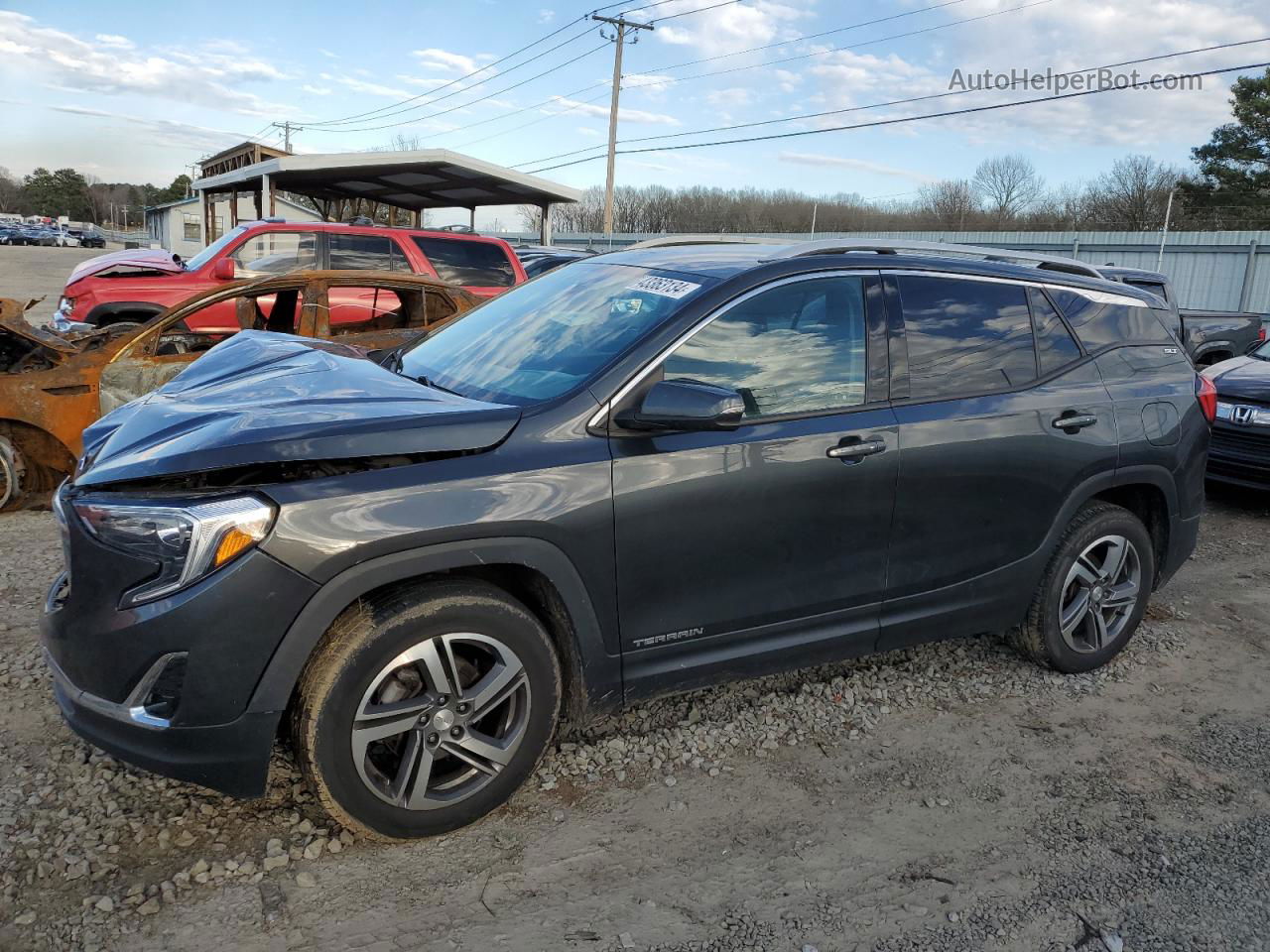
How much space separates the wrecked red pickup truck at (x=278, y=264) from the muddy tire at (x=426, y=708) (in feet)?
24.1

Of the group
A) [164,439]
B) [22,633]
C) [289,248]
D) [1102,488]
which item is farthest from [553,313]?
[289,248]

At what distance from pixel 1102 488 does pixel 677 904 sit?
103 inches

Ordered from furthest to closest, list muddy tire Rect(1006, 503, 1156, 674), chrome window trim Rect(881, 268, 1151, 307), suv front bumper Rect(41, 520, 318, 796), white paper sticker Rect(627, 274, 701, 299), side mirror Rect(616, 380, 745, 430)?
muddy tire Rect(1006, 503, 1156, 674), chrome window trim Rect(881, 268, 1151, 307), white paper sticker Rect(627, 274, 701, 299), side mirror Rect(616, 380, 745, 430), suv front bumper Rect(41, 520, 318, 796)

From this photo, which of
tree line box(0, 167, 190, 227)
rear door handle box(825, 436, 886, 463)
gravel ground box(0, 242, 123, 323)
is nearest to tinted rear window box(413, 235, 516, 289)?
rear door handle box(825, 436, 886, 463)

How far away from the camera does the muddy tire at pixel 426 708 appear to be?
2.57 metres

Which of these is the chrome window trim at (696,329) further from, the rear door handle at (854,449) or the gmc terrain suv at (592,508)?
the rear door handle at (854,449)

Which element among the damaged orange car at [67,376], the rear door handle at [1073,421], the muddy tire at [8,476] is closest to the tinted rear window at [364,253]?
the damaged orange car at [67,376]

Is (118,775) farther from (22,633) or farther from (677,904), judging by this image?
(677,904)

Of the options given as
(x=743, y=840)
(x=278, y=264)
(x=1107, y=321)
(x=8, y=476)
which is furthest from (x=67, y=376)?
(x=1107, y=321)

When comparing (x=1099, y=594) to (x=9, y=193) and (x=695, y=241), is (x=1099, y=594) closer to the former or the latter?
(x=695, y=241)

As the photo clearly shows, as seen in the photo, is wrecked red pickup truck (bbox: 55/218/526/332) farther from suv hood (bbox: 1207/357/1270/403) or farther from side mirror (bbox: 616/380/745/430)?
side mirror (bbox: 616/380/745/430)

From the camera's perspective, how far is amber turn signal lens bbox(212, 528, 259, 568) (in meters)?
2.40

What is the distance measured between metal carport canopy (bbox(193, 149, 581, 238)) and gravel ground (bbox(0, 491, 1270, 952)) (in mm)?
17313

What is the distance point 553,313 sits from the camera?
3572mm
